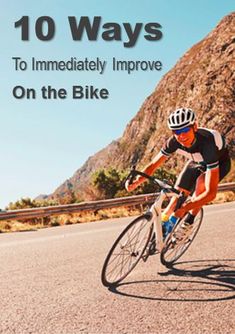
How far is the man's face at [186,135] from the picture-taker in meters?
5.43

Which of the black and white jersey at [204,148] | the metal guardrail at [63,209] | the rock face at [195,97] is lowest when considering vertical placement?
the metal guardrail at [63,209]

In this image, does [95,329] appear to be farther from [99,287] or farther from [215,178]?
[215,178]

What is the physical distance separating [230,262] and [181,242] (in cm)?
72

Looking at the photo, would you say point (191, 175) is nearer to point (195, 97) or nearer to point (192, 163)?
point (192, 163)

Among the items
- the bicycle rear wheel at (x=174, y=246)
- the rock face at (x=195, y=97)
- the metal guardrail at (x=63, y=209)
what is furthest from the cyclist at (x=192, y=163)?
the rock face at (x=195, y=97)

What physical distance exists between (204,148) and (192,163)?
738 mm

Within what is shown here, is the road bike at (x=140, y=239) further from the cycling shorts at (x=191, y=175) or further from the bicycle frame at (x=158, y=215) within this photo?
the cycling shorts at (x=191, y=175)

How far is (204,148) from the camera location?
5.48 meters

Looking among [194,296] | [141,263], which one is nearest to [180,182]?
[141,263]

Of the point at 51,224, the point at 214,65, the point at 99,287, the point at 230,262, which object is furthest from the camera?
the point at 214,65

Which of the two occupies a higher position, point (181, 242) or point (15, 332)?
point (181, 242)

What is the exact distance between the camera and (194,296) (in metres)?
4.70

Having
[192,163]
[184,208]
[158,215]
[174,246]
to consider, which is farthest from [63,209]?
[184,208]

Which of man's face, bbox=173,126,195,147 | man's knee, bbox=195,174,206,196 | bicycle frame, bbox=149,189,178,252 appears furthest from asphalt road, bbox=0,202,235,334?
man's face, bbox=173,126,195,147
